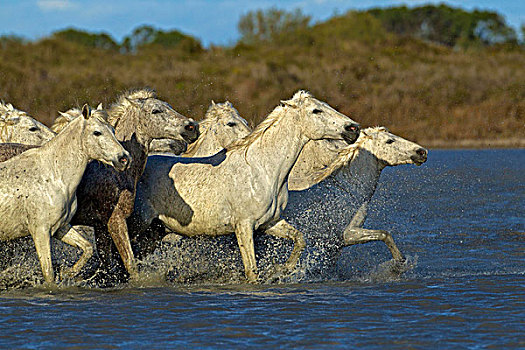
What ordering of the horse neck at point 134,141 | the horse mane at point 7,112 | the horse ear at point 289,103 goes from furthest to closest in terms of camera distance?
the horse mane at point 7,112
the horse ear at point 289,103
the horse neck at point 134,141

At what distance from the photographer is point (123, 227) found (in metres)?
7.98

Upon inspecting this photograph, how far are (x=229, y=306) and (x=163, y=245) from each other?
79.7 inches

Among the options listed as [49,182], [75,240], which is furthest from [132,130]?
[75,240]

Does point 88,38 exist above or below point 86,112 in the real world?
above

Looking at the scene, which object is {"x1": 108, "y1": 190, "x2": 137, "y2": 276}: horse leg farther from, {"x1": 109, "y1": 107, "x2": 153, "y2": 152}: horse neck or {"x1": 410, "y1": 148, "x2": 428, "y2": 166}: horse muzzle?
{"x1": 410, "y1": 148, "x2": 428, "y2": 166}: horse muzzle

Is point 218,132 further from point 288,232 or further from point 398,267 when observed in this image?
point 398,267

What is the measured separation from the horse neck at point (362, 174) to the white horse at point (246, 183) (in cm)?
117

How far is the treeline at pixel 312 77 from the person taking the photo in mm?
34125

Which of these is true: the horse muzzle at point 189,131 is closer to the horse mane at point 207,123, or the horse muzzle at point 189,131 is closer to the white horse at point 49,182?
the white horse at point 49,182

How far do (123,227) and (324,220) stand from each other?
7.42 feet

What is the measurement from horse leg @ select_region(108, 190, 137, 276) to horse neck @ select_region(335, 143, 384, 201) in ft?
8.24

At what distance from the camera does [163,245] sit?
9305 mm

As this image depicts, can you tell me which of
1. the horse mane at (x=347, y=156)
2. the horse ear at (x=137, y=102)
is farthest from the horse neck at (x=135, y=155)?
the horse mane at (x=347, y=156)

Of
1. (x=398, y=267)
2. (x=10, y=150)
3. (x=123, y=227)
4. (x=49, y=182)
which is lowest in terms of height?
(x=398, y=267)
